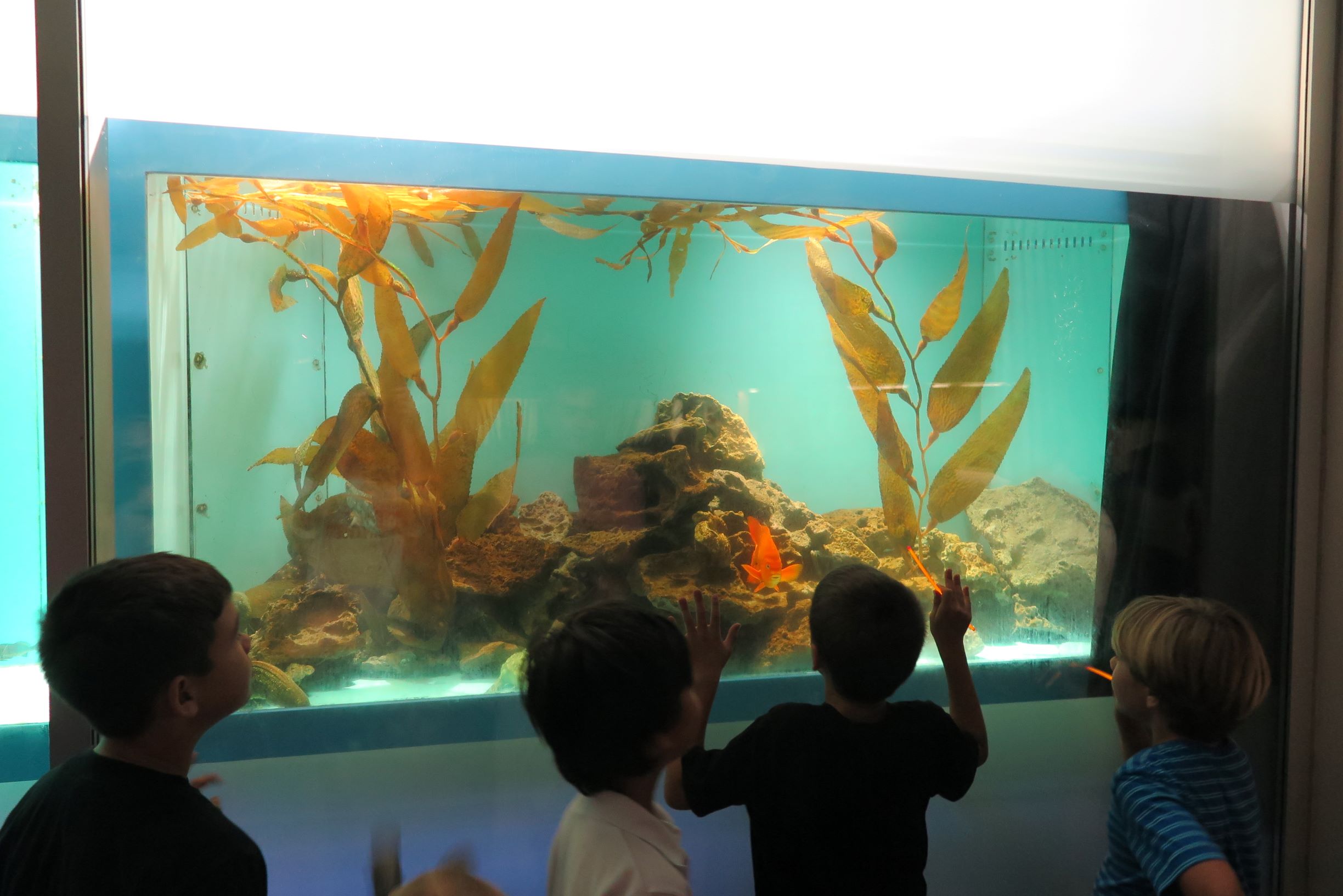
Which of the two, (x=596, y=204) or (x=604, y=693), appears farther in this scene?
(x=596, y=204)

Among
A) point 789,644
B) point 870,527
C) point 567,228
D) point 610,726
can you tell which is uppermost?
point 567,228

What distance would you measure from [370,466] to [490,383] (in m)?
0.26

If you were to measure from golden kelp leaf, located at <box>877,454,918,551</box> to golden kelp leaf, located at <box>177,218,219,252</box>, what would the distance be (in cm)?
132

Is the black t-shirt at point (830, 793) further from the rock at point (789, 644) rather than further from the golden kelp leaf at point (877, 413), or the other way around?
the golden kelp leaf at point (877, 413)

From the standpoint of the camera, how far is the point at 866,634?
1279 mm

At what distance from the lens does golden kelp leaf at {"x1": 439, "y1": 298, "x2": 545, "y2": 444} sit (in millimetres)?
1550

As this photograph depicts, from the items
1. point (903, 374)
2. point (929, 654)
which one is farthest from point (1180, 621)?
point (903, 374)

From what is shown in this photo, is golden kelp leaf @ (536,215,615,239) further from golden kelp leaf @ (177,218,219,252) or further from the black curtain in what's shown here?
the black curtain

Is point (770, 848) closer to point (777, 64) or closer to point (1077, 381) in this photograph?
point (1077, 381)

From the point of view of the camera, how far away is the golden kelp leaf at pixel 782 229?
169cm

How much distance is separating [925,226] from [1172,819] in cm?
116

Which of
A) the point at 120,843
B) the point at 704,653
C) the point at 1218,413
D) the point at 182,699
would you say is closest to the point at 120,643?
the point at 182,699

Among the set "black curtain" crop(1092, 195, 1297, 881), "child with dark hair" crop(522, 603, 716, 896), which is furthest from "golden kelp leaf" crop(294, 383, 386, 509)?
"black curtain" crop(1092, 195, 1297, 881)

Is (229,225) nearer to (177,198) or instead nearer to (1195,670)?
(177,198)
